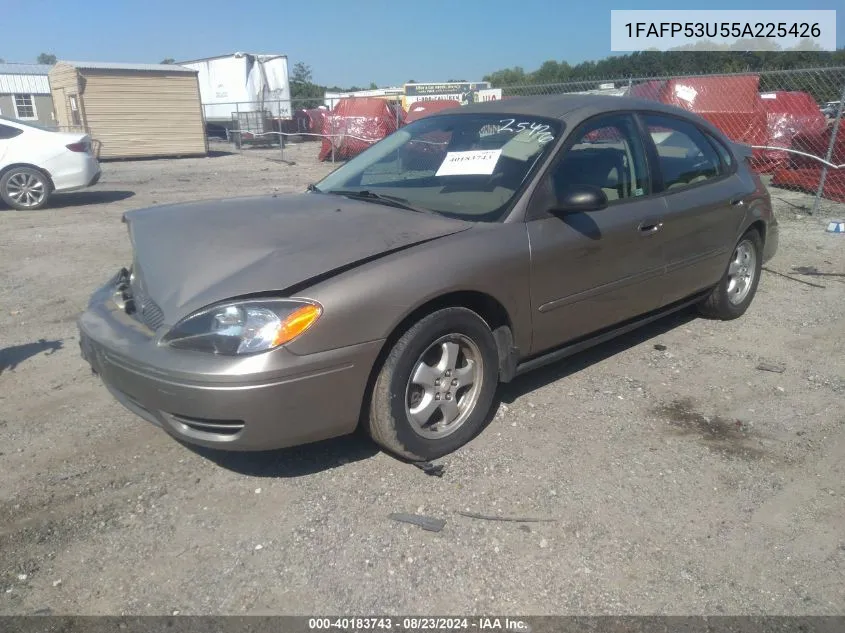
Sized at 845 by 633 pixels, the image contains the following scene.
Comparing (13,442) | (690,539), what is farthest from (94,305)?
(690,539)

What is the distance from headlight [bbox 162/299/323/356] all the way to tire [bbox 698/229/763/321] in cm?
354

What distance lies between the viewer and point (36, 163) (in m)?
11.0

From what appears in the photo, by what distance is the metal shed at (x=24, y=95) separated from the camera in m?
35.8

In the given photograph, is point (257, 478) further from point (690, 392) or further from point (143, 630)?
point (690, 392)

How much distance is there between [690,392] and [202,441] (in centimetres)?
281

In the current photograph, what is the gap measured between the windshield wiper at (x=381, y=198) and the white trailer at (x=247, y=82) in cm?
2722

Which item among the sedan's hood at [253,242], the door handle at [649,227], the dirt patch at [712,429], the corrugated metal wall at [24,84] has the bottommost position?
the dirt patch at [712,429]

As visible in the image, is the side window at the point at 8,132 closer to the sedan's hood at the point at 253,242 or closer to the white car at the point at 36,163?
the white car at the point at 36,163

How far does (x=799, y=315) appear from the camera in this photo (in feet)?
18.1

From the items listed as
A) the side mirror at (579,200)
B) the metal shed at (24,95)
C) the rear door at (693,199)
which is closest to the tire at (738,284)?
the rear door at (693,199)

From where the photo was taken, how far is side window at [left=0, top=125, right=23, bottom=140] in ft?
35.5

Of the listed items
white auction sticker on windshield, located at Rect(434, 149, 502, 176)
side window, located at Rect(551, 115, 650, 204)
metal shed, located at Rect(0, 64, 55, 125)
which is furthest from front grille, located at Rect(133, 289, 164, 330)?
metal shed, located at Rect(0, 64, 55, 125)

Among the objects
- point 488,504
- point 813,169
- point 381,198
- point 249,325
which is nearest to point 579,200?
point 381,198

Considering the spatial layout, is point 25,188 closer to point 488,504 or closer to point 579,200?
point 579,200
